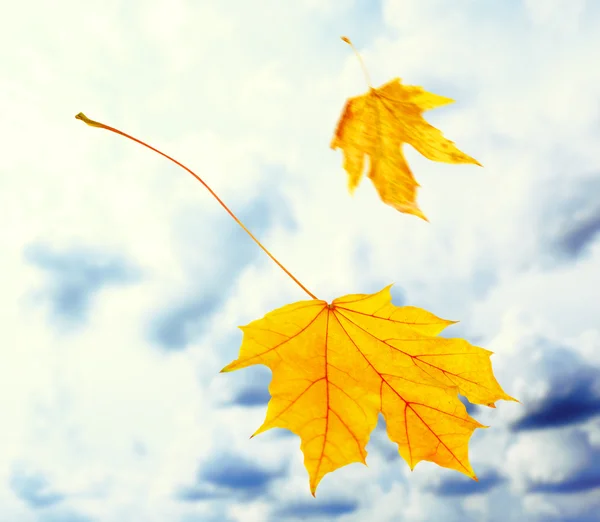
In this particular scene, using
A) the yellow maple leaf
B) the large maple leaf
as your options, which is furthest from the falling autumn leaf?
the yellow maple leaf

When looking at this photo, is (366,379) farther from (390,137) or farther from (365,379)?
(390,137)

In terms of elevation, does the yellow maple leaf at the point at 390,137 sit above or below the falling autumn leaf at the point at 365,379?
above

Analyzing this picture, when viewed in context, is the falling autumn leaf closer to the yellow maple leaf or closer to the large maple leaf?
the large maple leaf

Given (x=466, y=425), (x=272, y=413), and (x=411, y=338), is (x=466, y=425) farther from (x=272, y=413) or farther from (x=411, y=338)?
(x=272, y=413)

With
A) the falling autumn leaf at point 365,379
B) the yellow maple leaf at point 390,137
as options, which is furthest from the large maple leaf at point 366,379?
the yellow maple leaf at point 390,137

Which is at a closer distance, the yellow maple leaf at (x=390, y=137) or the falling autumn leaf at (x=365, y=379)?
the falling autumn leaf at (x=365, y=379)

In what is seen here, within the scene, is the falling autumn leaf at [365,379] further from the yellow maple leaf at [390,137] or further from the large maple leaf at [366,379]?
the yellow maple leaf at [390,137]
